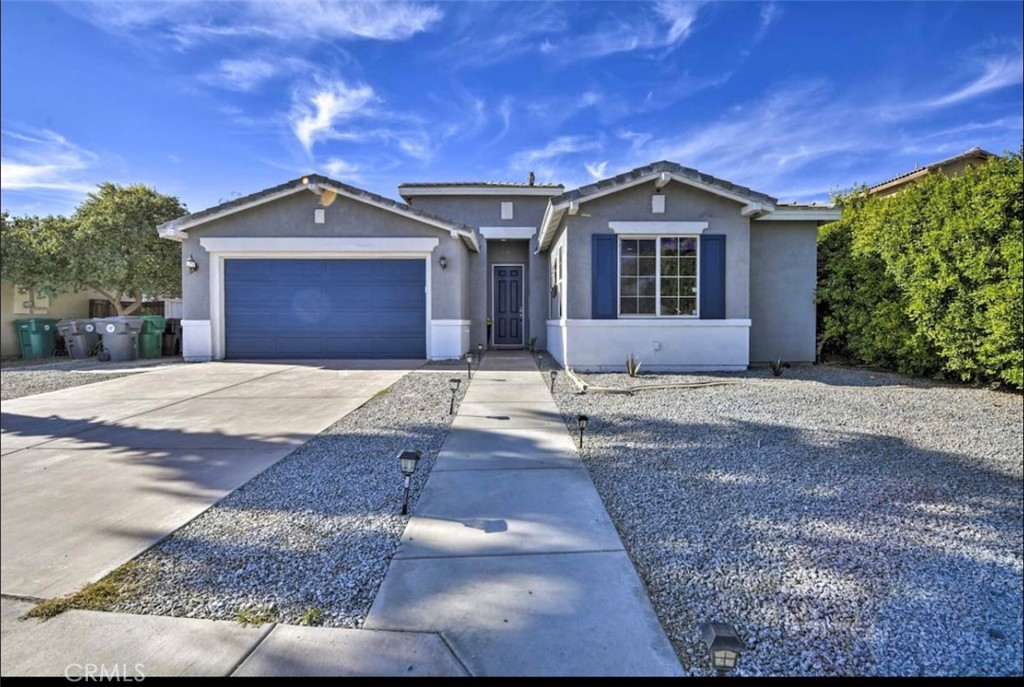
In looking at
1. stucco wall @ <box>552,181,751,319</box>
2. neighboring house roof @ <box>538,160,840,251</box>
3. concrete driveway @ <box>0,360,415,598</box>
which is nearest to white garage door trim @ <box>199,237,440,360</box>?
concrete driveway @ <box>0,360,415,598</box>

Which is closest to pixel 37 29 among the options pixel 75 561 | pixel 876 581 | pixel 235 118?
pixel 235 118

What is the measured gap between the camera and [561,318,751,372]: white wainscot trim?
33.0ft

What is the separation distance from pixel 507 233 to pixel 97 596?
13458 mm

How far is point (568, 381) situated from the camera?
8.96 m

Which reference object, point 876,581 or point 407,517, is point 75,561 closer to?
point 407,517

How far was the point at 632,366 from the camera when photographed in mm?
9641

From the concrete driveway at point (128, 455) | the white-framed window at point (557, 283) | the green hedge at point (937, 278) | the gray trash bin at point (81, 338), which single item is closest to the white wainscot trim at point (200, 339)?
the concrete driveway at point (128, 455)

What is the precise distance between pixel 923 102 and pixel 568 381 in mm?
8728

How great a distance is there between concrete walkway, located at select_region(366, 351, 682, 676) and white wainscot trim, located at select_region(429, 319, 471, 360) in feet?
25.7

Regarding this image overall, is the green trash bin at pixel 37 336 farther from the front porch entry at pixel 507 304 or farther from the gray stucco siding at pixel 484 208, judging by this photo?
the front porch entry at pixel 507 304

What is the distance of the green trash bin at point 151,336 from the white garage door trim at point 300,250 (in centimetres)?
266

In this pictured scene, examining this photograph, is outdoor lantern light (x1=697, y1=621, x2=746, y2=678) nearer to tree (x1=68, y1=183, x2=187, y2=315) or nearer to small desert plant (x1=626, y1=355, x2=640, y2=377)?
small desert plant (x1=626, y1=355, x2=640, y2=377)

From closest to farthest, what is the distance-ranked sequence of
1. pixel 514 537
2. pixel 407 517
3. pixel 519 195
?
pixel 514 537, pixel 407 517, pixel 519 195
